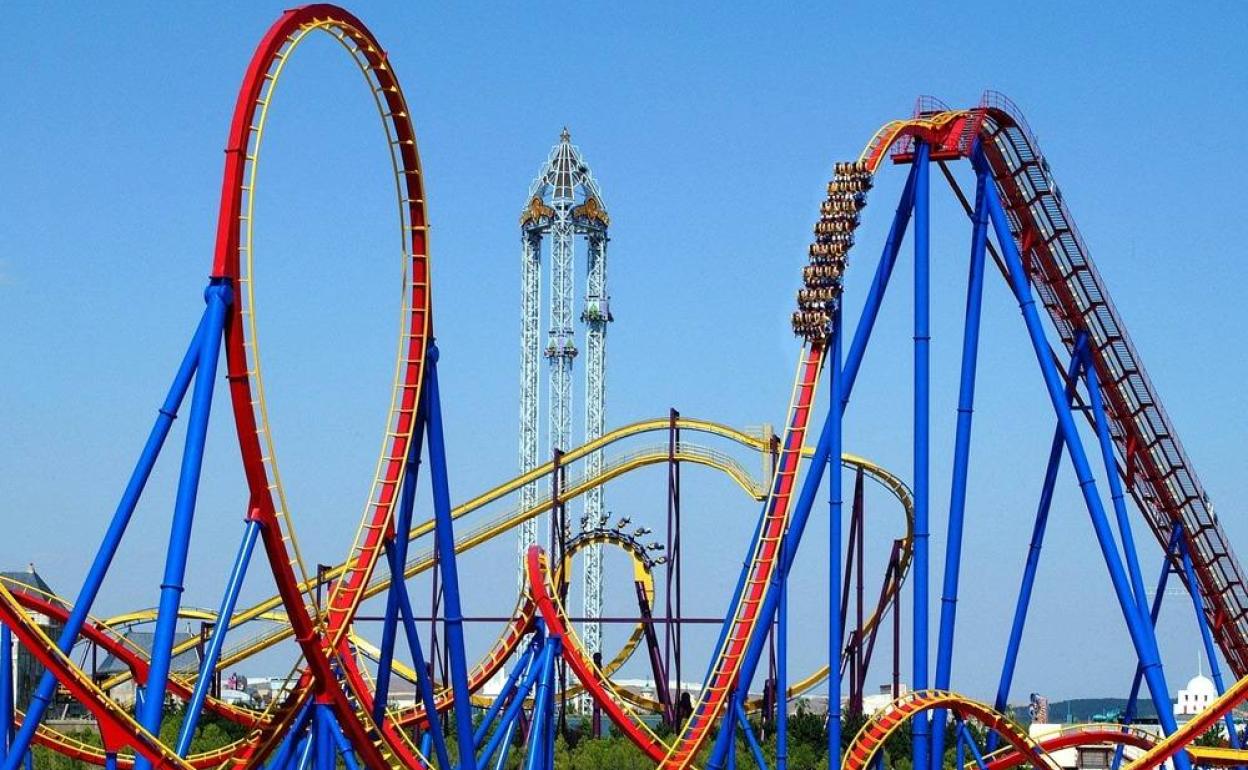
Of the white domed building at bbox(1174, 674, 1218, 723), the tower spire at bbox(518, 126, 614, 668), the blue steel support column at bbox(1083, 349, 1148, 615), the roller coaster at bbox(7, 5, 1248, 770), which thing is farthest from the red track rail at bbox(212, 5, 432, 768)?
the white domed building at bbox(1174, 674, 1218, 723)

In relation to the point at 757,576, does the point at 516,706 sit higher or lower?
lower

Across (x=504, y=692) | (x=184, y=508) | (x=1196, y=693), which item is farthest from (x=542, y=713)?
(x=1196, y=693)

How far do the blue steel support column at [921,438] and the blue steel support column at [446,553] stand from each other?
15.6ft

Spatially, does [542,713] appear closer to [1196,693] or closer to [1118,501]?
[1118,501]

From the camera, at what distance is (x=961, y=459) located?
22.9m

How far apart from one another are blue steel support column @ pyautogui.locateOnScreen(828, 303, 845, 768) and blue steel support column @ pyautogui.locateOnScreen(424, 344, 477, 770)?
4.07 metres

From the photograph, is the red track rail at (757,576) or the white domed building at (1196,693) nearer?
the red track rail at (757,576)

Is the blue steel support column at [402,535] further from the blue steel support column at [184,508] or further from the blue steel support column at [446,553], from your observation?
the blue steel support column at [184,508]

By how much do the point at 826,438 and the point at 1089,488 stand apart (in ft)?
10.1

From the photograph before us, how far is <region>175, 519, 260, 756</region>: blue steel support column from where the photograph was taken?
17078 millimetres

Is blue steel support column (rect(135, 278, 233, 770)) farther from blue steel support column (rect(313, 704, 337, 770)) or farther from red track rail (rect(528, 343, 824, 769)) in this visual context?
red track rail (rect(528, 343, 824, 769))

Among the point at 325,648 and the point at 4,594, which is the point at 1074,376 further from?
the point at 4,594

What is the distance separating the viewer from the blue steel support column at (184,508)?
16.3 metres

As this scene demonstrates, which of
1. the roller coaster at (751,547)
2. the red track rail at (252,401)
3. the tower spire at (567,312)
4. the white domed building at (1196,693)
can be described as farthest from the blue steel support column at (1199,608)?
the white domed building at (1196,693)
